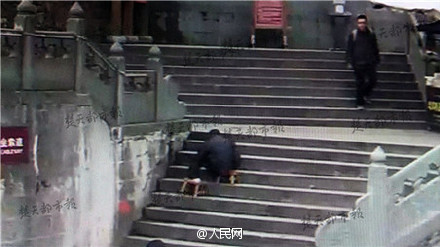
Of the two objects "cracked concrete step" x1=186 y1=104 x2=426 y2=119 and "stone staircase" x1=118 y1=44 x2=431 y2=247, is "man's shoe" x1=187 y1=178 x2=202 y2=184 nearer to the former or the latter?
"stone staircase" x1=118 y1=44 x2=431 y2=247

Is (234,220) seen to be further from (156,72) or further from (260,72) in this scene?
(260,72)

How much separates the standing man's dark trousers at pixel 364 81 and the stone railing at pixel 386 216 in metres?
4.55

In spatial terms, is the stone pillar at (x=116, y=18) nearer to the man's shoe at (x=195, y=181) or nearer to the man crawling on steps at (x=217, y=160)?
the man crawling on steps at (x=217, y=160)

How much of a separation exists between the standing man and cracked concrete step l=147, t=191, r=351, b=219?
12.5 ft

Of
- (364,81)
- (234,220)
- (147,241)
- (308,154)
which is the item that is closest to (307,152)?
(308,154)

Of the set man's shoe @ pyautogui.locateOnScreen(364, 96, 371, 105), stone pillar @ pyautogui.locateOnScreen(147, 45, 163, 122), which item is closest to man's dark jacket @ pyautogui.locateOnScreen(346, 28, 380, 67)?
man's shoe @ pyautogui.locateOnScreen(364, 96, 371, 105)

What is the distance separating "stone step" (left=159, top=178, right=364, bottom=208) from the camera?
8.80 meters

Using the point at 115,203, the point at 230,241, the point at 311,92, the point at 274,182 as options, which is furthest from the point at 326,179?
the point at 311,92

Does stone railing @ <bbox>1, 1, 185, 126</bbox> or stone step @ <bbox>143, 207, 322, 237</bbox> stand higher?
stone railing @ <bbox>1, 1, 185, 126</bbox>

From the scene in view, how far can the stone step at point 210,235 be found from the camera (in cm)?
845

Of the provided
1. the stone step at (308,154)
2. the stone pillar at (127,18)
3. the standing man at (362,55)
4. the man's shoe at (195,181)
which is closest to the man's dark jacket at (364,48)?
the standing man at (362,55)

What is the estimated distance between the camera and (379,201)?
7.38 m

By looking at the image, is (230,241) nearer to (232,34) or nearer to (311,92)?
(311,92)

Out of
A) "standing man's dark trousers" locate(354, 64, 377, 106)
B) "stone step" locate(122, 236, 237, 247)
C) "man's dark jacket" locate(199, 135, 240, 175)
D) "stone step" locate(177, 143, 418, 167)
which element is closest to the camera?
"stone step" locate(122, 236, 237, 247)
